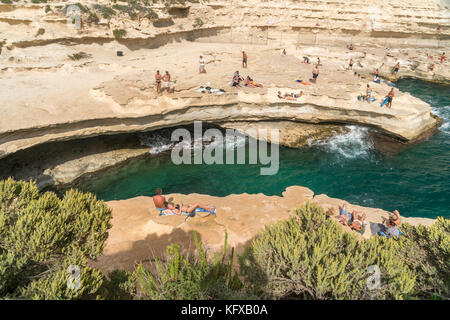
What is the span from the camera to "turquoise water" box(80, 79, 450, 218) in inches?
567

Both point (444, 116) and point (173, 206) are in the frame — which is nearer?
point (173, 206)

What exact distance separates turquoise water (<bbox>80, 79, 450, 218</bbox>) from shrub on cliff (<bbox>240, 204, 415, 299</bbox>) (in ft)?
27.7

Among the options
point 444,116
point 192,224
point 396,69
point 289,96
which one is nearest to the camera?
point 192,224

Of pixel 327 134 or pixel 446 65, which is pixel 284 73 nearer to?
pixel 327 134

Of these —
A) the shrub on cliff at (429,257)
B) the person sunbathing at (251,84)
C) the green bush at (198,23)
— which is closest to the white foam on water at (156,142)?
the person sunbathing at (251,84)

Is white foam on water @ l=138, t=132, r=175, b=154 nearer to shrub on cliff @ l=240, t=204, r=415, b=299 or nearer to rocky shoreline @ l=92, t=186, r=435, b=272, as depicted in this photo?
rocky shoreline @ l=92, t=186, r=435, b=272

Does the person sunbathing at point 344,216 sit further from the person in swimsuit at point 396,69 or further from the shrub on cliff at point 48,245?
the person in swimsuit at point 396,69

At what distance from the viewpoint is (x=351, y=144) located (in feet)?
60.2

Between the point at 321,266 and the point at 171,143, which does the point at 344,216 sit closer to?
the point at 321,266

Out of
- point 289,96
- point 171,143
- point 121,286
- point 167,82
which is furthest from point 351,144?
point 121,286

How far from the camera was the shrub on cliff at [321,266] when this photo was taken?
201 inches

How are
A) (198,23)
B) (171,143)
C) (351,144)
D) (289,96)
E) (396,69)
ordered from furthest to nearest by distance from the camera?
(198,23), (396,69), (171,143), (351,144), (289,96)

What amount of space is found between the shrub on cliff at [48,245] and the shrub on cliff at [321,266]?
3602 millimetres

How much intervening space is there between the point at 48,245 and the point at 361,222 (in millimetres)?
10479
